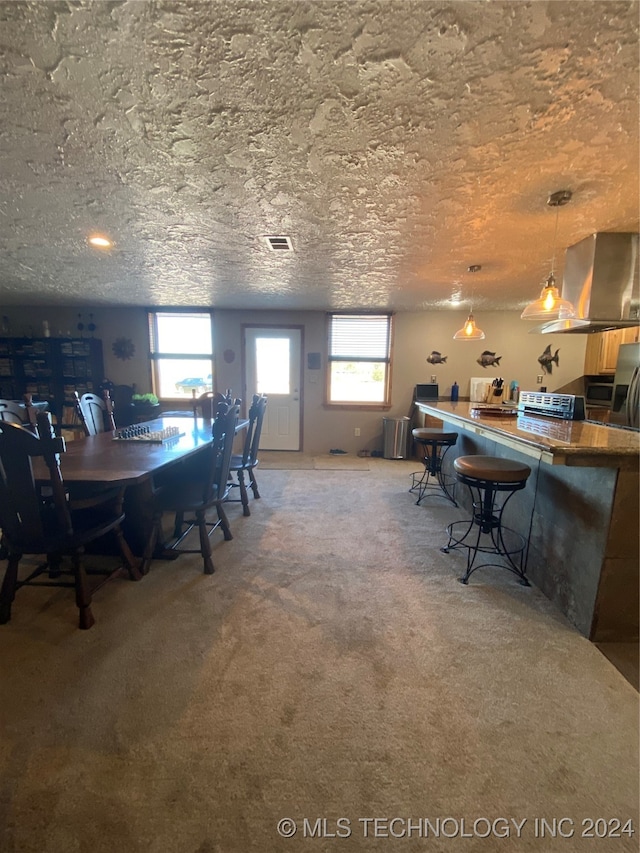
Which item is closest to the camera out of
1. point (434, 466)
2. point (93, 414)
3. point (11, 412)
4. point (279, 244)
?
point (279, 244)

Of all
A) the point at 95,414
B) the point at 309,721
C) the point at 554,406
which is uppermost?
the point at 554,406

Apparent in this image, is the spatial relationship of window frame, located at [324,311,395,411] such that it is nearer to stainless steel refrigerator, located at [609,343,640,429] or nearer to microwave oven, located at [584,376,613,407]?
stainless steel refrigerator, located at [609,343,640,429]

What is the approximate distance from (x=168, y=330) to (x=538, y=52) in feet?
17.6

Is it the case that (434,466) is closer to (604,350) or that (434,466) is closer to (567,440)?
(567,440)

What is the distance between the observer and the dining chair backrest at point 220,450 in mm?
2113

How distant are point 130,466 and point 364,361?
4055mm

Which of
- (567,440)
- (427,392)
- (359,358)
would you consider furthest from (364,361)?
(567,440)

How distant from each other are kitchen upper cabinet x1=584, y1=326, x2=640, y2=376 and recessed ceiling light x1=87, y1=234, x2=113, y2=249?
591 centimetres

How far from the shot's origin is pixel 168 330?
5332 mm

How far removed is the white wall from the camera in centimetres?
512

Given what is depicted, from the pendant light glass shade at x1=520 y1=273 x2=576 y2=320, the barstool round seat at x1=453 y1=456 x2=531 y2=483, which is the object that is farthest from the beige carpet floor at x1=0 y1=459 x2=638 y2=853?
the pendant light glass shade at x1=520 y1=273 x2=576 y2=320

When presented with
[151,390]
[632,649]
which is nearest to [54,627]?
[632,649]

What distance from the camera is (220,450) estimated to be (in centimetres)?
226

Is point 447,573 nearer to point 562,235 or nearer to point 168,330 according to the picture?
point 562,235
